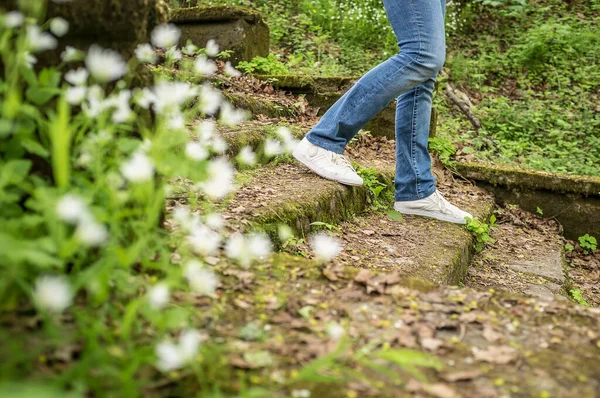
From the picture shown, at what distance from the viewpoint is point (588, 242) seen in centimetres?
429

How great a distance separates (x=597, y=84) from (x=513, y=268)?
568 cm

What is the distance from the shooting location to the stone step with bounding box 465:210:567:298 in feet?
9.96

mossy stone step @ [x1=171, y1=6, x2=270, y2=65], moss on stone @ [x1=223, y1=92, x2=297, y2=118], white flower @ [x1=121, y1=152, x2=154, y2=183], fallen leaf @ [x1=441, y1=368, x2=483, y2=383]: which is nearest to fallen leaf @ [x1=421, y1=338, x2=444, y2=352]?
fallen leaf @ [x1=441, y1=368, x2=483, y2=383]

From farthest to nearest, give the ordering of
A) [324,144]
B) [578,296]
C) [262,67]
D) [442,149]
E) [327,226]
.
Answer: [262,67]
[442,149]
[578,296]
[324,144]
[327,226]

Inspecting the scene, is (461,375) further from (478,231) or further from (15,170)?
(478,231)

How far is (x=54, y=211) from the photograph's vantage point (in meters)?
0.97

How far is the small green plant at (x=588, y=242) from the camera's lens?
4.27 m

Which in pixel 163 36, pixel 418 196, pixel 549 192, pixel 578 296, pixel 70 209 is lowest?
pixel 578 296

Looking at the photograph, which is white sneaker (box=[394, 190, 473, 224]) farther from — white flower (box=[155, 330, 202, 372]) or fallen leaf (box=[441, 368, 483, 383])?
white flower (box=[155, 330, 202, 372])

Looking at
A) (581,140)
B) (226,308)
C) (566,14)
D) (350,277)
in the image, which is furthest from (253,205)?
(566,14)

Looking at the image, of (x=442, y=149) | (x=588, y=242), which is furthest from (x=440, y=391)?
(x=442, y=149)

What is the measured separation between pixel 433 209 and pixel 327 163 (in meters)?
0.82

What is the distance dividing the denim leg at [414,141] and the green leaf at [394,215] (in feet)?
0.42

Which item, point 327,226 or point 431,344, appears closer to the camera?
point 431,344
